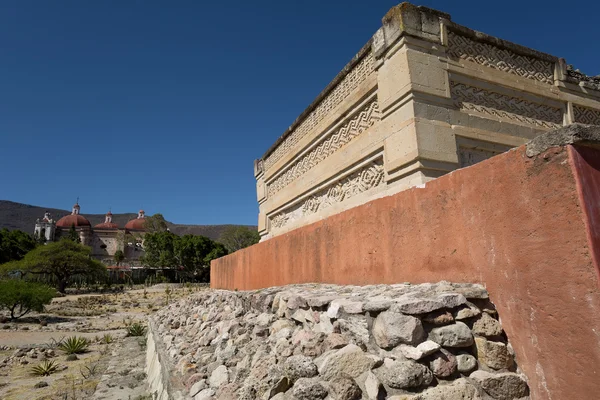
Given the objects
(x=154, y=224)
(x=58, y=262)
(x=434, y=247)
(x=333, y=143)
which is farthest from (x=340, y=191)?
(x=154, y=224)

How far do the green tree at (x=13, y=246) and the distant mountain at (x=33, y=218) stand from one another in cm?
4953

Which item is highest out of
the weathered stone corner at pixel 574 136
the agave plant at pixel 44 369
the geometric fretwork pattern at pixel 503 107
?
the geometric fretwork pattern at pixel 503 107

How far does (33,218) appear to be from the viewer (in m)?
92.7

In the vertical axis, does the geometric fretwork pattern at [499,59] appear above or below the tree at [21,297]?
above

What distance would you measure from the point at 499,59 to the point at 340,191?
8.42 feet

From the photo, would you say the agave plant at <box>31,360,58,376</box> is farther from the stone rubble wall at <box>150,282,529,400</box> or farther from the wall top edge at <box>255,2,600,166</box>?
the wall top edge at <box>255,2,600,166</box>

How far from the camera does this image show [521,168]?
192 cm

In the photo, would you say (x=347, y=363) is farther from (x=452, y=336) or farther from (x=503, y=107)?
(x=503, y=107)

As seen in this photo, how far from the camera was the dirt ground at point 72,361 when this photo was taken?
19.8ft

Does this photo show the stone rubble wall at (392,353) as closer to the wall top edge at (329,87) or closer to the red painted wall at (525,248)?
the red painted wall at (525,248)

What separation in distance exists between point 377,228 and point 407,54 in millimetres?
2109

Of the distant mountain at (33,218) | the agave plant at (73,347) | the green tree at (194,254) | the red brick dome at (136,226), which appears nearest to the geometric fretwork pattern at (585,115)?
the agave plant at (73,347)

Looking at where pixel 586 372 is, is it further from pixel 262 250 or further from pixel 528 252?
pixel 262 250

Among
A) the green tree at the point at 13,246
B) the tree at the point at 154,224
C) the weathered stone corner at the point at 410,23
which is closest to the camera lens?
the weathered stone corner at the point at 410,23
